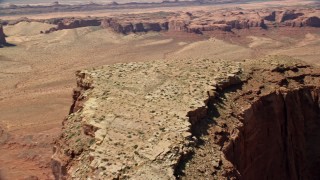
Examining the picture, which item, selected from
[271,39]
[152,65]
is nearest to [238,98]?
[152,65]

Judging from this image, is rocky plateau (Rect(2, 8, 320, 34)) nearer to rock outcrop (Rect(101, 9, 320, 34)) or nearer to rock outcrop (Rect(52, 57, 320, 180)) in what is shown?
rock outcrop (Rect(101, 9, 320, 34))

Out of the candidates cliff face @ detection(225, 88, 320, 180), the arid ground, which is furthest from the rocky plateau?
cliff face @ detection(225, 88, 320, 180)

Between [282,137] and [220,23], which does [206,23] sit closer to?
[220,23]

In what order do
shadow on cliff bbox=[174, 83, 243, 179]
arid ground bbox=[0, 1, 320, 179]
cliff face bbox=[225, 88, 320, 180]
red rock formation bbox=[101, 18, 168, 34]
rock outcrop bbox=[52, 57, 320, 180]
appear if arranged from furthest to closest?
red rock formation bbox=[101, 18, 168, 34] < arid ground bbox=[0, 1, 320, 179] < cliff face bbox=[225, 88, 320, 180] < shadow on cliff bbox=[174, 83, 243, 179] < rock outcrop bbox=[52, 57, 320, 180]

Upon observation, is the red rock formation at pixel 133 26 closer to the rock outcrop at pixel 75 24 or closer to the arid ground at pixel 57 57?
the rock outcrop at pixel 75 24

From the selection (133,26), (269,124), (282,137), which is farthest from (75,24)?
(269,124)

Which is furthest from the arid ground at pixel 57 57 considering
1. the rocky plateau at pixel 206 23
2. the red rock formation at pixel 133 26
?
the red rock formation at pixel 133 26
